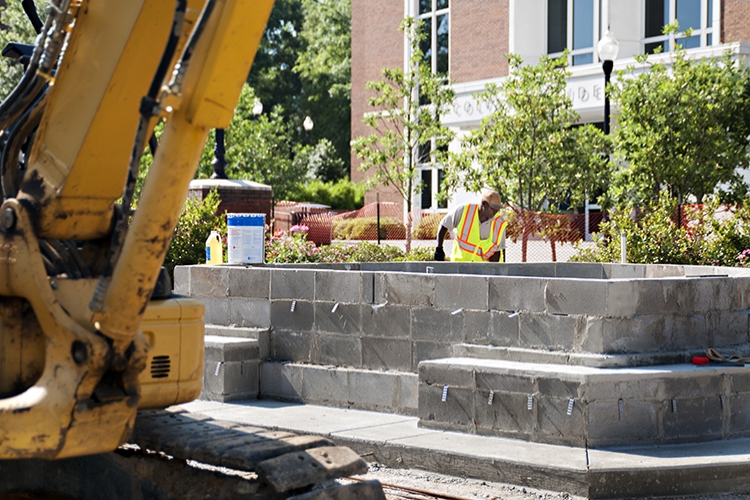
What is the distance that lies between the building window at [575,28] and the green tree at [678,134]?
12.2 meters

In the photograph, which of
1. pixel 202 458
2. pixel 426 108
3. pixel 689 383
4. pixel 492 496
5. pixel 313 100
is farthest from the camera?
pixel 313 100

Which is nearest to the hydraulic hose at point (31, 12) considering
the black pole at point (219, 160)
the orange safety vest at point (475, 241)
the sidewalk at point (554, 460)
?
the sidewalk at point (554, 460)

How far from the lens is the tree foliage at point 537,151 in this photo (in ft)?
67.6

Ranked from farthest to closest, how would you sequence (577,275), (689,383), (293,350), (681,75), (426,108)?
(426,108) < (681,75) < (577,275) < (293,350) < (689,383)

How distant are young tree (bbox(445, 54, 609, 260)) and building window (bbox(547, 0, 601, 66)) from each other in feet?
40.9

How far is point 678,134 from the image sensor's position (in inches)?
787

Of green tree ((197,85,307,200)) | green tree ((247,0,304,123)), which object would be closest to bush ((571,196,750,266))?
green tree ((197,85,307,200))

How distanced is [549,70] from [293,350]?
43.1ft

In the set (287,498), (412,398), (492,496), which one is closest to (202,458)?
(287,498)

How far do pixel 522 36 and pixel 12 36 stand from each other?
57.4ft

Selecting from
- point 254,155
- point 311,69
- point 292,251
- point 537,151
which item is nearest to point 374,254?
point 292,251

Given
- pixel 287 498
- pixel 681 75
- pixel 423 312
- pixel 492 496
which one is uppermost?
pixel 681 75

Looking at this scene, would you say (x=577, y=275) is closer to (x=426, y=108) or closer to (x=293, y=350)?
(x=293, y=350)

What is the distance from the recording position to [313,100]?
71875mm
